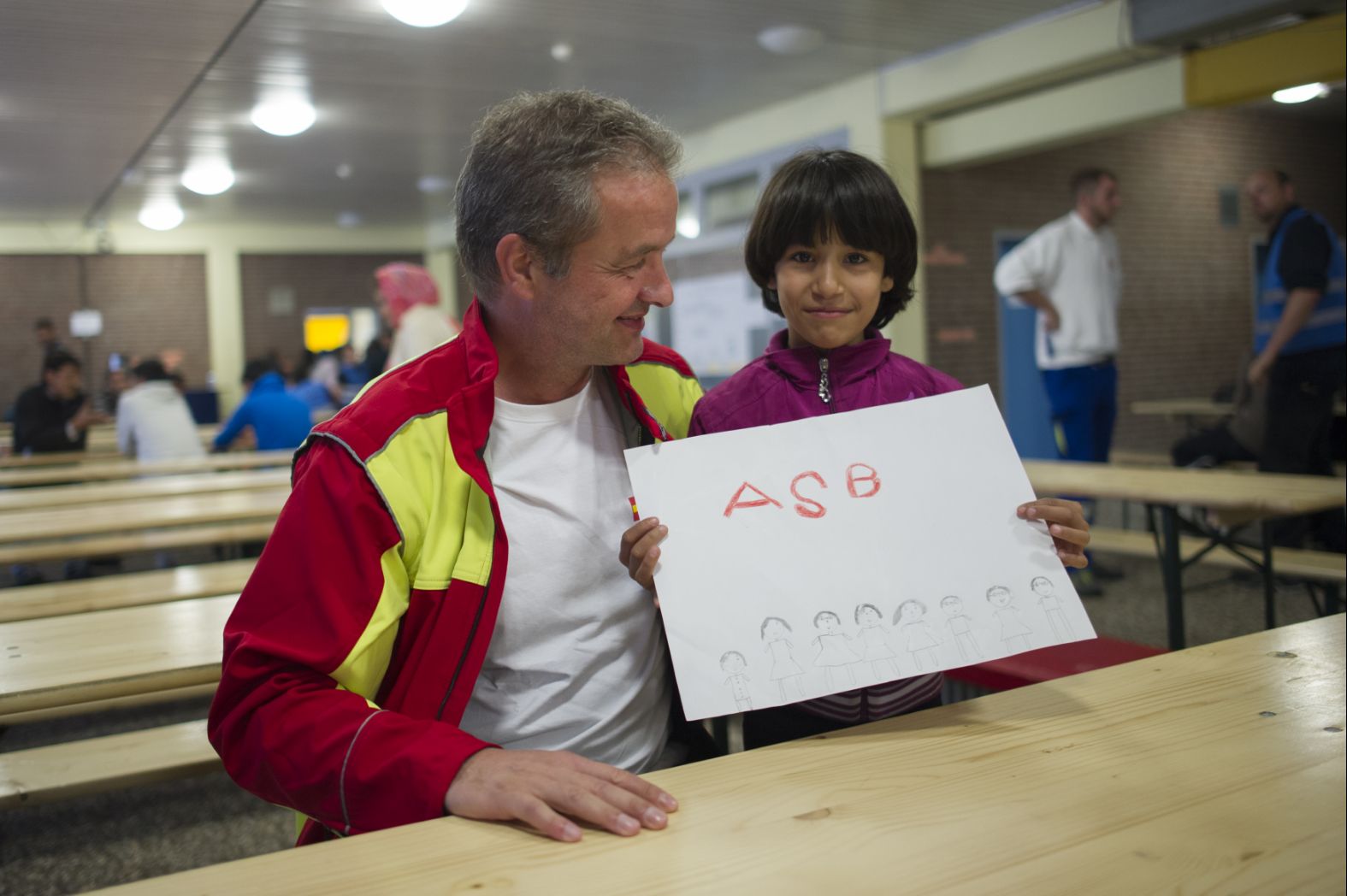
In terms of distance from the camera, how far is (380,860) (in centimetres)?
79

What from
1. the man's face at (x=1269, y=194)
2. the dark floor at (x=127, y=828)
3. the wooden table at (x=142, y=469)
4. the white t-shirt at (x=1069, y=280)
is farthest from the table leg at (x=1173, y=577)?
the wooden table at (x=142, y=469)

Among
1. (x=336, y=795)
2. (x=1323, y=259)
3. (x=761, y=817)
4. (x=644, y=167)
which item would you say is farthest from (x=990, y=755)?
(x=1323, y=259)

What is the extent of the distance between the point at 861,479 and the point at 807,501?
72 millimetres

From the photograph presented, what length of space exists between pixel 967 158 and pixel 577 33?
9.87 feet

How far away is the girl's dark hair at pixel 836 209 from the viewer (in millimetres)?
1487

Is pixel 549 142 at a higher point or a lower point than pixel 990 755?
higher

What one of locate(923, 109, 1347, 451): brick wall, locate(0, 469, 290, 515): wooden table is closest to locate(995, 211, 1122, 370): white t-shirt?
locate(923, 109, 1347, 451): brick wall

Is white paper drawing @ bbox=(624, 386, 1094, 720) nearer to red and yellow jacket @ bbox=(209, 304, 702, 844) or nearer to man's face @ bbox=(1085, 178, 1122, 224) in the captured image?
red and yellow jacket @ bbox=(209, 304, 702, 844)

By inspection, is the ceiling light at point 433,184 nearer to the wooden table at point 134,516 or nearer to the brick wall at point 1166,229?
the brick wall at point 1166,229

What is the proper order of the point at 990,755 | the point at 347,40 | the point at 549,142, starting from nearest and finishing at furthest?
1. the point at 990,755
2. the point at 549,142
3. the point at 347,40

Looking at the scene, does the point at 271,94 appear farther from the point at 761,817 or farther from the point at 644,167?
the point at 761,817

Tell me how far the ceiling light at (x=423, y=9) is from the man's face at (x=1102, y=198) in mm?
3350

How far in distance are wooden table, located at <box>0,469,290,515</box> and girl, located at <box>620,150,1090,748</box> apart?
10.8 ft

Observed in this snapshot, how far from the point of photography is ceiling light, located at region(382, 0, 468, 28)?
476 cm
